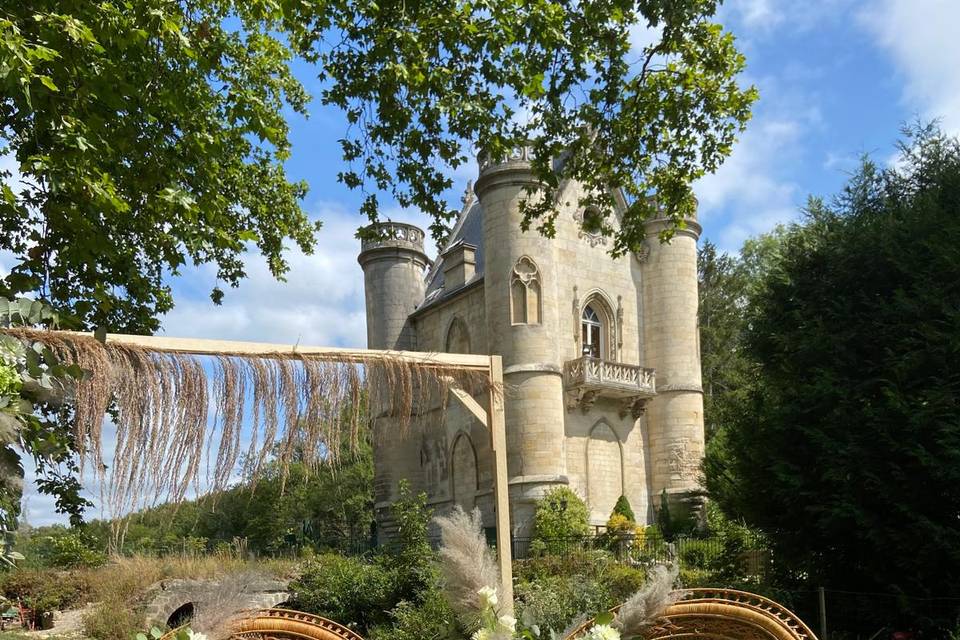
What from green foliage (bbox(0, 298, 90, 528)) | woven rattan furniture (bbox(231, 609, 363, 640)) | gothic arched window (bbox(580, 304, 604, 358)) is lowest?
woven rattan furniture (bbox(231, 609, 363, 640))

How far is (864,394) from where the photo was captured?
10758 millimetres

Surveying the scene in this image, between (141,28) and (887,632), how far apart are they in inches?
407

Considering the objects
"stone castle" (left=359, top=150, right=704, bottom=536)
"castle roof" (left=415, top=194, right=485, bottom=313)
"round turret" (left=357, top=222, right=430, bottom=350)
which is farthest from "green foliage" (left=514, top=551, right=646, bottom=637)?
"round turret" (left=357, top=222, right=430, bottom=350)

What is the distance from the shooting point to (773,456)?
11336 mm

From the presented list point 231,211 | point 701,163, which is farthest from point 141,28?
point 701,163

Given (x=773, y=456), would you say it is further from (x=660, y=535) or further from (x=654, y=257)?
(x=654, y=257)

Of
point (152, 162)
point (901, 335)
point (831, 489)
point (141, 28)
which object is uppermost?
point (141, 28)

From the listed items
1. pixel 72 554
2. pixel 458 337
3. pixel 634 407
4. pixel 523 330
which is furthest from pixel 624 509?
pixel 72 554

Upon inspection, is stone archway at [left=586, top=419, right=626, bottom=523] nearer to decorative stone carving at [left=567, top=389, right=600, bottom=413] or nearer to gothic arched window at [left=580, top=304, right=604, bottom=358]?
decorative stone carving at [left=567, top=389, right=600, bottom=413]

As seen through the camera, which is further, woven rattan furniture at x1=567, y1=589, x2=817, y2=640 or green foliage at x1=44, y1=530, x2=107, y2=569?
green foliage at x1=44, y1=530, x2=107, y2=569

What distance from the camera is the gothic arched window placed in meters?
24.6

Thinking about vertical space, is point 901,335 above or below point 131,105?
below

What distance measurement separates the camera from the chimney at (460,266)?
26328 millimetres

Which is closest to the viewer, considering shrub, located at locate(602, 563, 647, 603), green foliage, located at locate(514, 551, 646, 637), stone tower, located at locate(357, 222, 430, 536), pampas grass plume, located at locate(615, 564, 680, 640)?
pampas grass plume, located at locate(615, 564, 680, 640)
